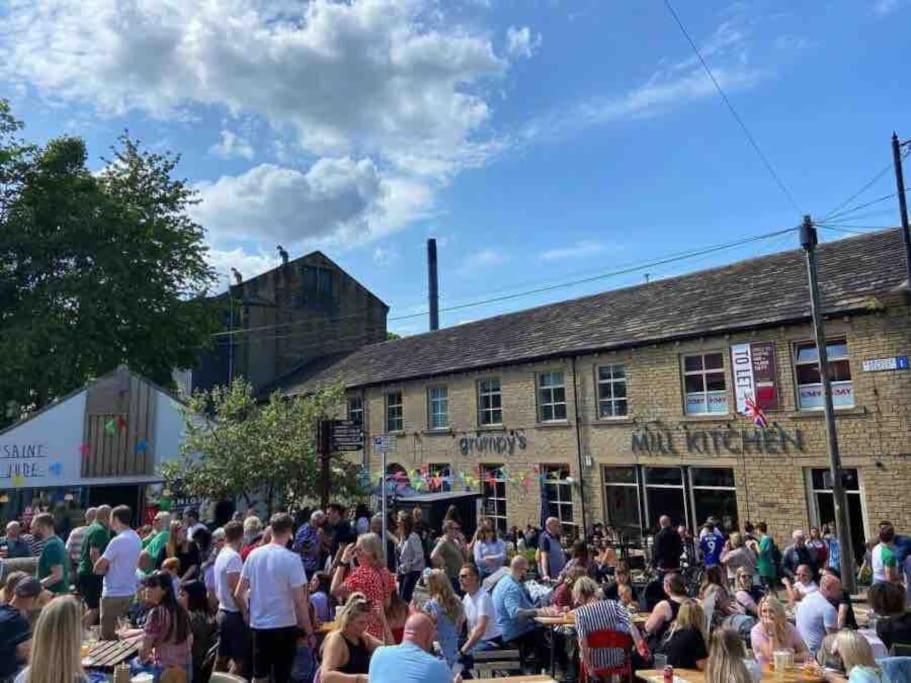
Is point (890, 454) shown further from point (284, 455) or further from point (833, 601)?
point (284, 455)

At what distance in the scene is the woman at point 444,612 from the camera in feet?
20.1

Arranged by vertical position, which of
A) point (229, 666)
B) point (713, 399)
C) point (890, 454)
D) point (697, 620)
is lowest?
point (229, 666)

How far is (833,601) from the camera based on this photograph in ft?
23.2

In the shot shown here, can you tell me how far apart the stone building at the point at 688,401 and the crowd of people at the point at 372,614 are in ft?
15.5

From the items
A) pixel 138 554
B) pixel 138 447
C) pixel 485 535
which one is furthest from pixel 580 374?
pixel 138 554

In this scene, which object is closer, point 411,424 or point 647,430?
point 647,430

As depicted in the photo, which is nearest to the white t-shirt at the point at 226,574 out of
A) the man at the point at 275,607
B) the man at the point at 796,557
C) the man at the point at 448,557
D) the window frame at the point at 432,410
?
the man at the point at 275,607

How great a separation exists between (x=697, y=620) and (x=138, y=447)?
13820 millimetres

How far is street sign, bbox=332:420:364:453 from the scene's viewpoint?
12.1 meters

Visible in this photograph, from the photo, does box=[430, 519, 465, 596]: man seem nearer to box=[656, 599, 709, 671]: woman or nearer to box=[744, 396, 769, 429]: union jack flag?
box=[656, 599, 709, 671]: woman

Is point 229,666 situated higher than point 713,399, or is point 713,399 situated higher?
point 713,399

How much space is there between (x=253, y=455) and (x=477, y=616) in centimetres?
925

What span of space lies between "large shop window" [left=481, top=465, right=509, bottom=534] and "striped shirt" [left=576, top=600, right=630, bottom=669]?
610 inches

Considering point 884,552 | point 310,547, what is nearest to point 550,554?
point 310,547
